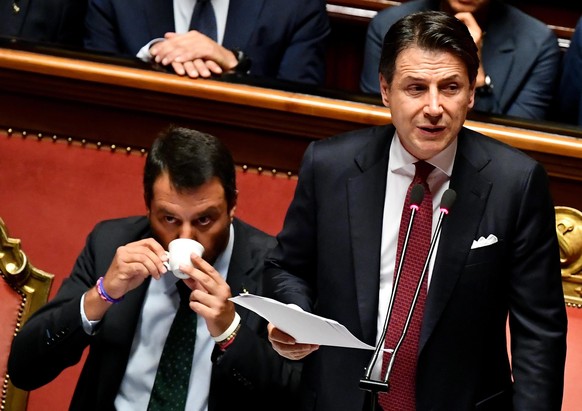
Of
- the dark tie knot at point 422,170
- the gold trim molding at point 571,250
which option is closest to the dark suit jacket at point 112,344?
the dark tie knot at point 422,170

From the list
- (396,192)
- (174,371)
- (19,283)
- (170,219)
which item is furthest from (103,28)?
(396,192)

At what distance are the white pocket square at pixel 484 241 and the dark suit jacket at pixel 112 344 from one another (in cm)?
35

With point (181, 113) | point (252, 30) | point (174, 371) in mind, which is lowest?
point (174, 371)

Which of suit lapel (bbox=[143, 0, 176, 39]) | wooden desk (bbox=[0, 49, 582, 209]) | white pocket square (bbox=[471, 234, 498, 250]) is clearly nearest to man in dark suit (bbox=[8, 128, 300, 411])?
wooden desk (bbox=[0, 49, 582, 209])

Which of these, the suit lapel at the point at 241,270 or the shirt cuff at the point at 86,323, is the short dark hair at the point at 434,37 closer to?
the suit lapel at the point at 241,270

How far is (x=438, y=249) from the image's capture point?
4.76 feet

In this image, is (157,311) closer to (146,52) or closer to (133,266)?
(133,266)

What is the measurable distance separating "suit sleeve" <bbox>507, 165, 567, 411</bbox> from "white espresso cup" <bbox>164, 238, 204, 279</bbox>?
1.36 ft

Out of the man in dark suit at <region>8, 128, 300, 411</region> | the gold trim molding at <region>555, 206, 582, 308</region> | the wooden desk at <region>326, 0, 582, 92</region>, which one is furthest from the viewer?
the wooden desk at <region>326, 0, 582, 92</region>

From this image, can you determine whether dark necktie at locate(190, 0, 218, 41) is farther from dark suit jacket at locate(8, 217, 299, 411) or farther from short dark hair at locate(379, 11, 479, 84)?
short dark hair at locate(379, 11, 479, 84)

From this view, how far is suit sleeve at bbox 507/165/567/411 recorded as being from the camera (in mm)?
1422

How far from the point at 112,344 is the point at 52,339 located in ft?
0.27

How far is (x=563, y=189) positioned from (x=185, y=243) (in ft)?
2.06

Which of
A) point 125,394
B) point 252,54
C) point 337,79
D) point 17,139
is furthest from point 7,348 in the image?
point 337,79
